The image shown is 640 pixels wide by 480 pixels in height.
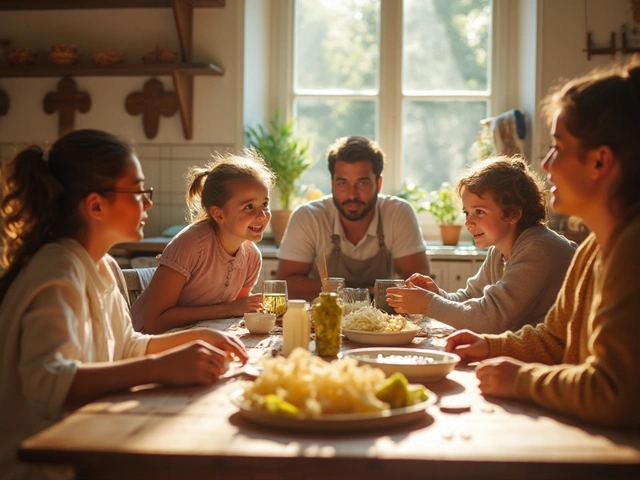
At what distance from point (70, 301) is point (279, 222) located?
9.63 ft

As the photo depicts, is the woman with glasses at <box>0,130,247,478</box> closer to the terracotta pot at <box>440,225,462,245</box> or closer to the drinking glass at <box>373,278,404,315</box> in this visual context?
the drinking glass at <box>373,278,404,315</box>

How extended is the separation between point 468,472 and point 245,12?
3682 mm

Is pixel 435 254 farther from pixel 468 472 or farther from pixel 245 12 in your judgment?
pixel 468 472

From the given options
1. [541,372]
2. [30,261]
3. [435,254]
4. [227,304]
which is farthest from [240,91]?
[541,372]

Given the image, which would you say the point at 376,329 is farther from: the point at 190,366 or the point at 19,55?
the point at 19,55

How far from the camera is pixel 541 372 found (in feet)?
4.15

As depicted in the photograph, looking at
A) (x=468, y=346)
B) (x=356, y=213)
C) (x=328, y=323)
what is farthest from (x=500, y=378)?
(x=356, y=213)

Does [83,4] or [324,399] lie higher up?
[83,4]

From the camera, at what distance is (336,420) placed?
1.08m

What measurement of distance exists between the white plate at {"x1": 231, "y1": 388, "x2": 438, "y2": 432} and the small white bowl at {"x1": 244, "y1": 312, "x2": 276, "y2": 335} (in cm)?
89

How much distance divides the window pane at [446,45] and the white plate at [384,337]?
9.92 feet

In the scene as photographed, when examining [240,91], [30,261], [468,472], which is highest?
[240,91]

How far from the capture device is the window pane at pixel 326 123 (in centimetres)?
471

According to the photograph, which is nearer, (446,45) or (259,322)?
(259,322)
